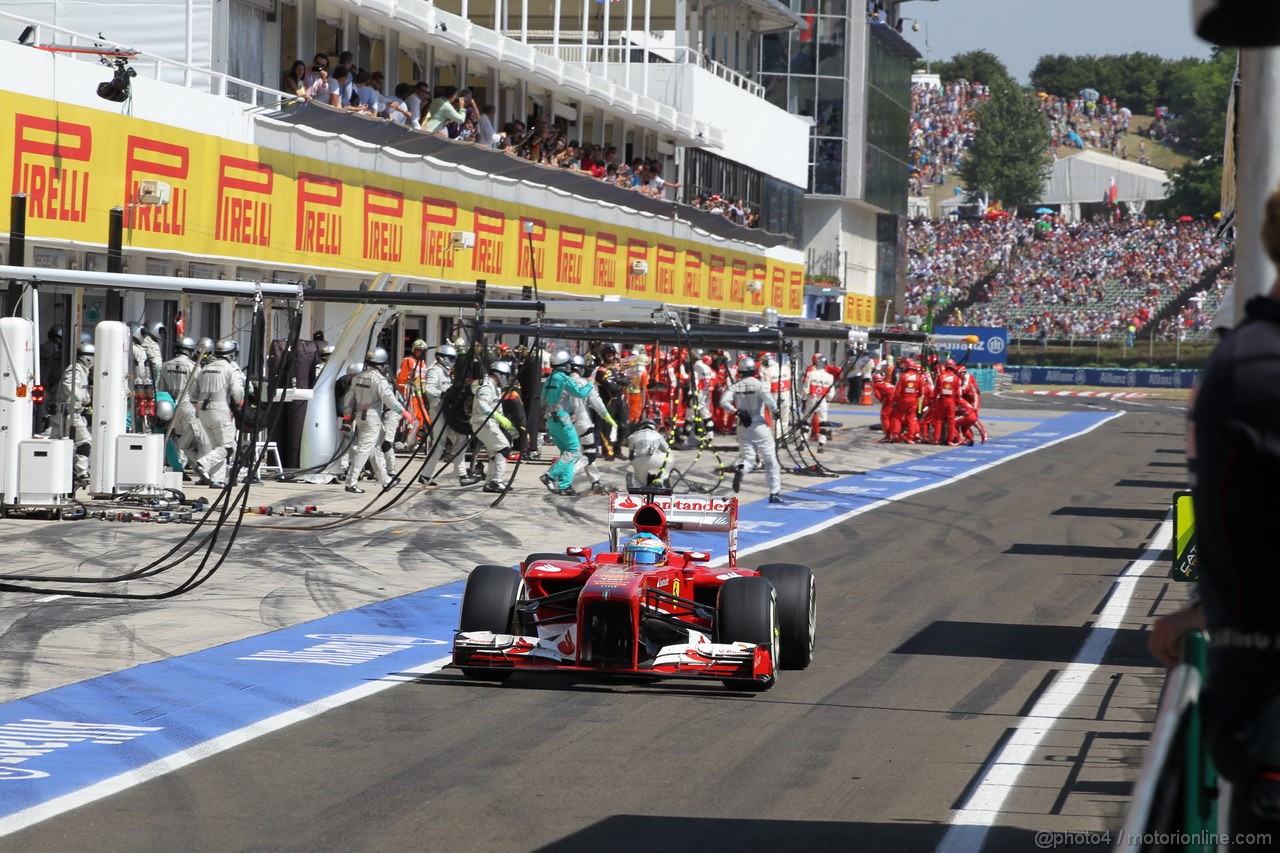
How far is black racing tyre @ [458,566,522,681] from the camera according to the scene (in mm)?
9812

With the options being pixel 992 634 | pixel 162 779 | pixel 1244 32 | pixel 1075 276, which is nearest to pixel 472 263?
pixel 992 634

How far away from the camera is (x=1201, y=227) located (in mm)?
95438

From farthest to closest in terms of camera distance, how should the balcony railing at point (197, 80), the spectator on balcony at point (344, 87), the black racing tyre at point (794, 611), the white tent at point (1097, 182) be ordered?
the white tent at point (1097, 182) → the spectator on balcony at point (344, 87) → the balcony railing at point (197, 80) → the black racing tyre at point (794, 611)

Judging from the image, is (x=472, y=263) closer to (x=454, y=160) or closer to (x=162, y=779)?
(x=454, y=160)

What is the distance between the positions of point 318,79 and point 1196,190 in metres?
107

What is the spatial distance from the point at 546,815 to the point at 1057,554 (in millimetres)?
12013

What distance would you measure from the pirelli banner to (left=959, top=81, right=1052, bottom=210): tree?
9706 centimetres

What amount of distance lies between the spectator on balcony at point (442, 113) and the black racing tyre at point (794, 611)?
2122cm

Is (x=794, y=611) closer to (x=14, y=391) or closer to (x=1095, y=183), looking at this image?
(x=14, y=391)

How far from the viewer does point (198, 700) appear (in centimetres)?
898

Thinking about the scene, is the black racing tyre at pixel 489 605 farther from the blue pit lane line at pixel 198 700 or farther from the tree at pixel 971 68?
the tree at pixel 971 68

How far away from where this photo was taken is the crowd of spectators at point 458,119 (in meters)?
27.5

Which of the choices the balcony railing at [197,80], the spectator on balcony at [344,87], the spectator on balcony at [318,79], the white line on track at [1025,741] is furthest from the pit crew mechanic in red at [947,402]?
the white line on track at [1025,741]

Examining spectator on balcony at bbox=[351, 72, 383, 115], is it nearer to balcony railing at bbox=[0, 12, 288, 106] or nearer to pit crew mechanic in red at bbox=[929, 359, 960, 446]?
balcony railing at bbox=[0, 12, 288, 106]
